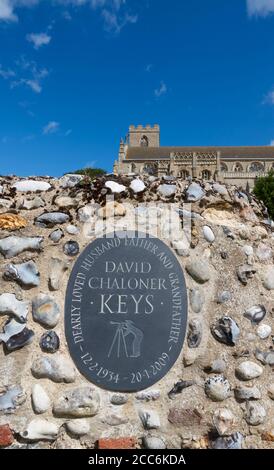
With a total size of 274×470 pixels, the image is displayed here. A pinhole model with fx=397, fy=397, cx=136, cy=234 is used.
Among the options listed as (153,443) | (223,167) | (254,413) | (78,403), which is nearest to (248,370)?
(254,413)

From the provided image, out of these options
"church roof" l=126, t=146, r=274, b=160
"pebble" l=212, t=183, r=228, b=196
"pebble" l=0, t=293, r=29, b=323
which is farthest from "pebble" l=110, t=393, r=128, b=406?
"church roof" l=126, t=146, r=274, b=160

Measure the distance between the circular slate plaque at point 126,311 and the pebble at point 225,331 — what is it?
21cm

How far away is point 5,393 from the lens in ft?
7.61

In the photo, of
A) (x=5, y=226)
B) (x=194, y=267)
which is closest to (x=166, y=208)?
(x=194, y=267)

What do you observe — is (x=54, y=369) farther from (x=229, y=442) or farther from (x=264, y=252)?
(x=264, y=252)

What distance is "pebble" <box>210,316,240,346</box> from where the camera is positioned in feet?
8.19

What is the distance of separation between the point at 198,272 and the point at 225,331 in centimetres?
40

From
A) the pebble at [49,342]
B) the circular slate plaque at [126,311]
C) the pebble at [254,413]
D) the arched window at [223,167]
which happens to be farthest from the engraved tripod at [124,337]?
the arched window at [223,167]

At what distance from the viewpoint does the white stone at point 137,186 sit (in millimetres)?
2766

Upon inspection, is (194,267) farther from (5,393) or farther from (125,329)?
(5,393)

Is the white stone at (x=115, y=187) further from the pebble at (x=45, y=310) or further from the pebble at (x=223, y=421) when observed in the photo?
the pebble at (x=223, y=421)

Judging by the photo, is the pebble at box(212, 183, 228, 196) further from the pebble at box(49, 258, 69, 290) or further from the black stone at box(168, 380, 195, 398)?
the black stone at box(168, 380, 195, 398)

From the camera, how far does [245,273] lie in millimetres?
2658
